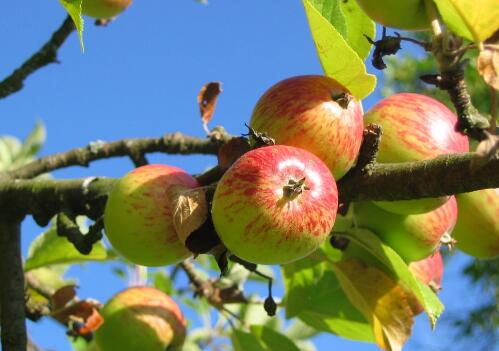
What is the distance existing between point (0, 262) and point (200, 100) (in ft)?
1.97

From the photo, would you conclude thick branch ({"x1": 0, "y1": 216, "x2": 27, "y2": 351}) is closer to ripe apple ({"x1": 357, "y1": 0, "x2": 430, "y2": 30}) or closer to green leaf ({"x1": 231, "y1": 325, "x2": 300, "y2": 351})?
green leaf ({"x1": 231, "y1": 325, "x2": 300, "y2": 351})

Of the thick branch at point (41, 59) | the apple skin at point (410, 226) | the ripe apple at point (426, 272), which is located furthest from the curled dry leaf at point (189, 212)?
the thick branch at point (41, 59)

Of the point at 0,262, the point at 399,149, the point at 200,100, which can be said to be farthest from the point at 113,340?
the point at 399,149

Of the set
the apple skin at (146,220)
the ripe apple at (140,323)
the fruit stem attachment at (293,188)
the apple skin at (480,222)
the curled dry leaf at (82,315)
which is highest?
the fruit stem attachment at (293,188)

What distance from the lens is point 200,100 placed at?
5.18 ft

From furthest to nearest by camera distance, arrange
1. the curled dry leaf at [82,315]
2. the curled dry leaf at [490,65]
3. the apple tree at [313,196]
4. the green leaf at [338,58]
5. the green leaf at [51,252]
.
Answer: the green leaf at [51,252] < the curled dry leaf at [82,315] < the green leaf at [338,58] < the apple tree at [313,196] < the curled dry leaf at [490,65]

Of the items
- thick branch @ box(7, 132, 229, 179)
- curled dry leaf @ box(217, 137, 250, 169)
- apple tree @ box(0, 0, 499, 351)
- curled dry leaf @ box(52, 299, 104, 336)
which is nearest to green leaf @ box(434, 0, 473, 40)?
apple tree @ box(0, 0, 499, 351)

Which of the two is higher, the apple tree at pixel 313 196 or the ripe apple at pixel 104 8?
the ripe apple at pixel 104 8

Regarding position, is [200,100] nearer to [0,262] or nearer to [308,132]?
[308,132]

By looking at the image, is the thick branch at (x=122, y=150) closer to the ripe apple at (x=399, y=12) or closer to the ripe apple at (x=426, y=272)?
the ripe apple at (x=426, y=272)

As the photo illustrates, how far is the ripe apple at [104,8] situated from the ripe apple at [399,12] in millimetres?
1047

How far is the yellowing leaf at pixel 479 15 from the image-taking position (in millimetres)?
937

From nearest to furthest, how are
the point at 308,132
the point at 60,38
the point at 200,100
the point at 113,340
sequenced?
the point at 308,132, the point at 200,100, the point at 113,340, the point at 60,38

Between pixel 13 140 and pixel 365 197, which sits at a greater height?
pixel 365 197
